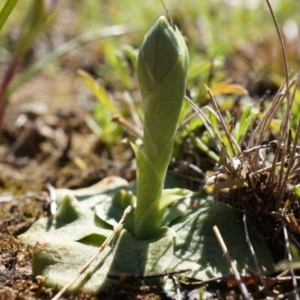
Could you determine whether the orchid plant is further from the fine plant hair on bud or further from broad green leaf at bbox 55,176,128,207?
broad green leaf at bbox 55,176,128,207

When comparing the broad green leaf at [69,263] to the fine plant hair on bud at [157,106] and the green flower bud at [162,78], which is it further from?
the green flower bud at [162,78]

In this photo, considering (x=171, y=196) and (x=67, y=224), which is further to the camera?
(x=67, y=224)

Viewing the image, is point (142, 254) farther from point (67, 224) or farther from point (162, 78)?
point (162, 78)

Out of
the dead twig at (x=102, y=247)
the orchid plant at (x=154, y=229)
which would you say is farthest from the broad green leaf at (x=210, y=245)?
the dead twig at (x=102, y=247)

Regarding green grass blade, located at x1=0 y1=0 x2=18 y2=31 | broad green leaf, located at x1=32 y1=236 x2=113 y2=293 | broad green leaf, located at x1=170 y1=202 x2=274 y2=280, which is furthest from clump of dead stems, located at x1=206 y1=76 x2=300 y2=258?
green grass blade, located at x1=0 y1=0 x2=18 y2=31

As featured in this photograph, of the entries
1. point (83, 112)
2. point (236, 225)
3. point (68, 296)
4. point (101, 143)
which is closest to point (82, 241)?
point (68, 296)

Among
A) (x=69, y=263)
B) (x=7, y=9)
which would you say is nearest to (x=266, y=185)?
(x=69, y=263)

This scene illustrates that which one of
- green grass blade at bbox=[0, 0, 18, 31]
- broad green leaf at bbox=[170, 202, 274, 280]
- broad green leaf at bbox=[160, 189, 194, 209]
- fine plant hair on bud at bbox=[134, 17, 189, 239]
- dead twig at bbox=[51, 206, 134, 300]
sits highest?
green grass blade at bbox=[0, 0, 18, 31]

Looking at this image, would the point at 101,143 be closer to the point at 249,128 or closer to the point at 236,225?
the point at 249,128
